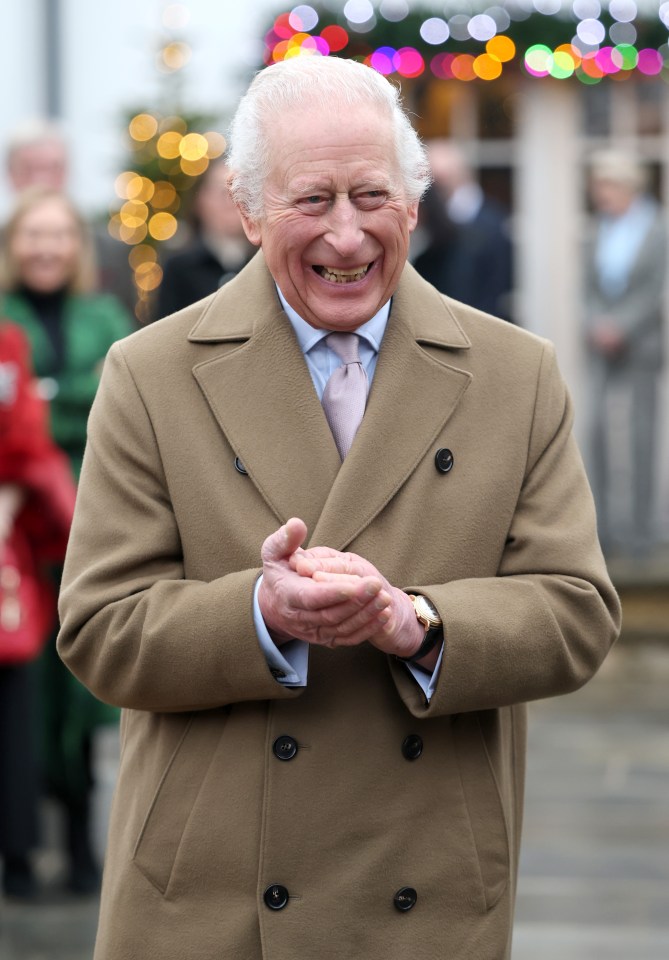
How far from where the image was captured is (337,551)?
258cm

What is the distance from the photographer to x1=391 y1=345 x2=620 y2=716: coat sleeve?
103 inches

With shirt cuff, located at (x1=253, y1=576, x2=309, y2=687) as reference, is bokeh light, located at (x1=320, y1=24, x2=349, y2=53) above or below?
above

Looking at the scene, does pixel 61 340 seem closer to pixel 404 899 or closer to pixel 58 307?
pixel 58 307

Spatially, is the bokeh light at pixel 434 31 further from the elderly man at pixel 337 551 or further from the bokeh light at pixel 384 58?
the elderly man at pixel 337 551

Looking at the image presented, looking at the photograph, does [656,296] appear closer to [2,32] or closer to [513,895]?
[2,32]

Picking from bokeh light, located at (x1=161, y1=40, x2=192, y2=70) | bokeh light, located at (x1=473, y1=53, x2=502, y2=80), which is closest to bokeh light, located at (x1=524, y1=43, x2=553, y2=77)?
bokeh light, located at (x1=473, y1=53, x2=502, y2=80)

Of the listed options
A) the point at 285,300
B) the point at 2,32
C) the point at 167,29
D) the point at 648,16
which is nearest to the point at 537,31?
the point at 648,16

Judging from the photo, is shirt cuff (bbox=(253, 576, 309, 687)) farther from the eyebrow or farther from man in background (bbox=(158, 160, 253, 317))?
man in background (bbox=(158, 160, 253, 317))

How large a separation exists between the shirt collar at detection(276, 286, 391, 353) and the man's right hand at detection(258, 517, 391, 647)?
1.31 feet

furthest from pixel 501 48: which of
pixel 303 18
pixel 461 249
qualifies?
pixel 461 249

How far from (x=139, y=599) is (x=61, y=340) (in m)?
3.38

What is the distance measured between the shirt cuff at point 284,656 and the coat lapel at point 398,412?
0.15 meters

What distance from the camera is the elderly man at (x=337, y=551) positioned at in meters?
2.63

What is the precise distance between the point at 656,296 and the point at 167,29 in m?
3.67
